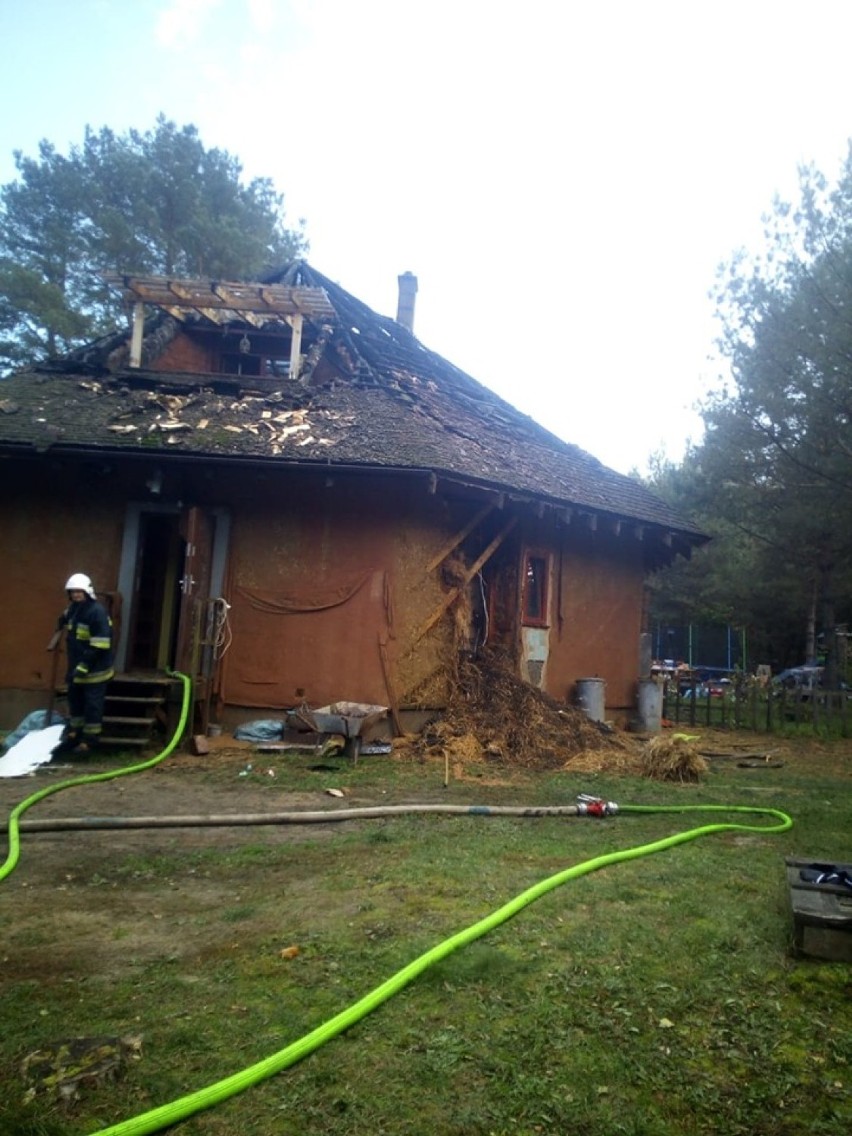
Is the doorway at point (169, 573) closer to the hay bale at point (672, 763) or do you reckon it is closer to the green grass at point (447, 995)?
the green grass at point (447, 995)

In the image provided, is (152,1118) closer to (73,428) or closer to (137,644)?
(73,428)

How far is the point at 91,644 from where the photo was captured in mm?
8125

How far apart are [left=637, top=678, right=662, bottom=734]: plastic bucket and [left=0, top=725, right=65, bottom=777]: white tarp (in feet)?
28.8

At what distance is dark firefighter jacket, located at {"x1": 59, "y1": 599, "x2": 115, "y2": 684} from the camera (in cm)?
813

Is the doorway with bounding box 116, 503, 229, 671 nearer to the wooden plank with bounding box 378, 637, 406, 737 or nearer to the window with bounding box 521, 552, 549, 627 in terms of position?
the wooden plank with bounding box 378, 637, 406, 737

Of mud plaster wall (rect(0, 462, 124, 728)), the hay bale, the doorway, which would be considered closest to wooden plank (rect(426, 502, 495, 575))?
the doorway

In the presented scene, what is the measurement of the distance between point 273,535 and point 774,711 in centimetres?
959

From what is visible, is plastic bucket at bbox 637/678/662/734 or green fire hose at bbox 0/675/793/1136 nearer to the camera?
green fire hose at bbox 0/675/793/1136

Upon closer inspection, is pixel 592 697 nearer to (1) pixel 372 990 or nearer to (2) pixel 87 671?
(2) pixel 87 671

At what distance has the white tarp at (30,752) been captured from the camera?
7.38m

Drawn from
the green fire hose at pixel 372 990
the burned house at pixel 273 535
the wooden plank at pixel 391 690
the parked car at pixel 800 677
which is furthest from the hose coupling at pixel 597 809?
the parked car at pixel 800 677

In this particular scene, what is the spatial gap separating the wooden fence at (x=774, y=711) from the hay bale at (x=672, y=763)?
6.33 meters

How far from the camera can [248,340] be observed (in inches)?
516

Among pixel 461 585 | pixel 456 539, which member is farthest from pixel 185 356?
pixel 461 585
